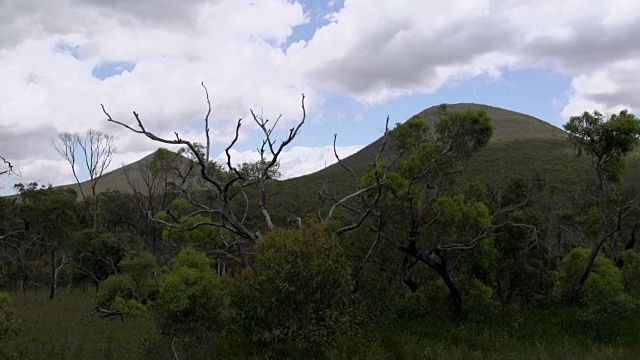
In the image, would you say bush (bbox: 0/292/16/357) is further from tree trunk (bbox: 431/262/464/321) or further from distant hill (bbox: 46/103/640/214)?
distant hill (bbox: 46/103/640/214)

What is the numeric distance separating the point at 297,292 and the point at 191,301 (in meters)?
Result: 3.14

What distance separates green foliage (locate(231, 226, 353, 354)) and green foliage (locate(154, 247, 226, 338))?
1.33 meters

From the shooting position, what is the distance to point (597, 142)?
57.8ft

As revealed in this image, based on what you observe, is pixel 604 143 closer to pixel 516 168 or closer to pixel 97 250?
pixel 97 250

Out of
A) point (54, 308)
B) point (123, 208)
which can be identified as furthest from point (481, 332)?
point (123, 208)

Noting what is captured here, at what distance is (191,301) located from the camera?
12844 millimetres

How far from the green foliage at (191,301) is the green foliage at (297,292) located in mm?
1327

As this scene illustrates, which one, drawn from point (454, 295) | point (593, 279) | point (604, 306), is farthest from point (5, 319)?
point (593, 279)

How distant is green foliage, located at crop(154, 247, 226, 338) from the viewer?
41.2 feet

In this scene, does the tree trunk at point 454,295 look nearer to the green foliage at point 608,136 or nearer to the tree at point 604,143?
the tree at point 604,143

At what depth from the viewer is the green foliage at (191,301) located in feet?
41.2

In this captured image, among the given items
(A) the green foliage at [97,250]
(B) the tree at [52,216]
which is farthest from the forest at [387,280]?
(A) the green foliage at [97,250]

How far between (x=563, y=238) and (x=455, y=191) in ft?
90.8

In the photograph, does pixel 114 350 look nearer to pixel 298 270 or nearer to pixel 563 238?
pixel 298 270
